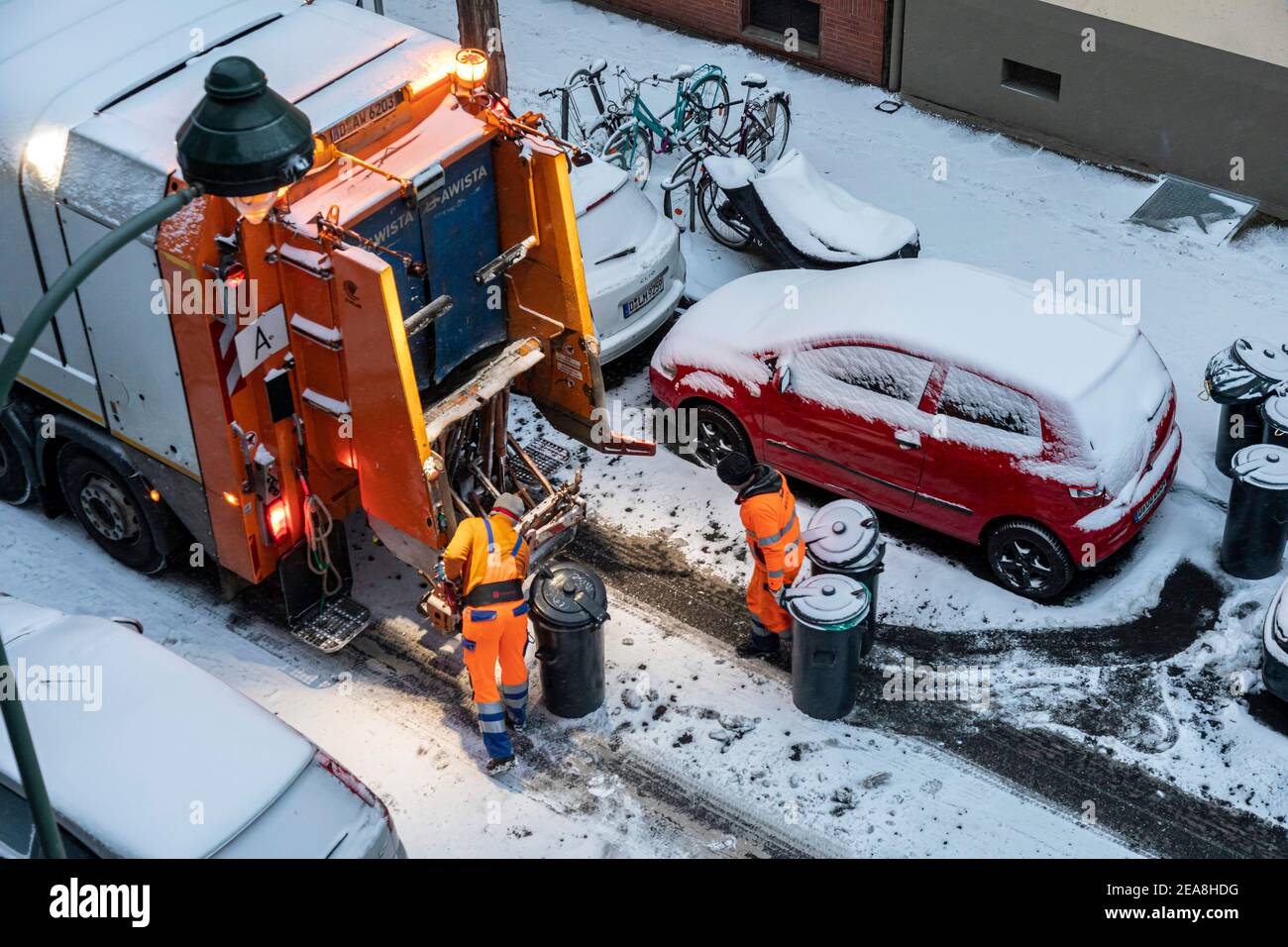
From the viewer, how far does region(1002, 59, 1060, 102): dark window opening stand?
1460 cm

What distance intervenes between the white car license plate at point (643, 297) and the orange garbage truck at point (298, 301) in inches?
67.8

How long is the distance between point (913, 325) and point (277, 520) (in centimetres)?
408

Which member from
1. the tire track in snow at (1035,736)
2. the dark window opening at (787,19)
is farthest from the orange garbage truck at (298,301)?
the dark window opening at (787,19)

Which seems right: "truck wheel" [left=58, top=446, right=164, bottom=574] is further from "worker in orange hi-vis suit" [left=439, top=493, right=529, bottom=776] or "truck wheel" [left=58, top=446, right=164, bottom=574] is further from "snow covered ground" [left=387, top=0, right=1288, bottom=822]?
"snow covered ground" [left=387, top=0, right=1288, bottom=822]

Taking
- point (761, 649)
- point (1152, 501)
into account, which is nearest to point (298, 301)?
point (761, 649)

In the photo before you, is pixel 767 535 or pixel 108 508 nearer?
pixel 767 535

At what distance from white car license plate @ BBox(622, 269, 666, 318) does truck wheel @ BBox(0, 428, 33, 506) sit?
422 cm

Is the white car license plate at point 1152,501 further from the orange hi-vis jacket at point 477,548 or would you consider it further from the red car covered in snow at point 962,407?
the orange hi-vis jacket at point 477,548

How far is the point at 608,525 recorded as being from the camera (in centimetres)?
1084

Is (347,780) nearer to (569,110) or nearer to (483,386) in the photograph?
(483,386)

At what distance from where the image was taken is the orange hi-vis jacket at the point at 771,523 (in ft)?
30.5

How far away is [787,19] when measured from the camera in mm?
15984

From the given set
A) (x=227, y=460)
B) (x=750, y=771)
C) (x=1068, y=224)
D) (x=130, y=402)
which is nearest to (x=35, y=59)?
(x=130, y=402)

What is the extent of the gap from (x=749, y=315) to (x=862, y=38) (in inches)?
210
